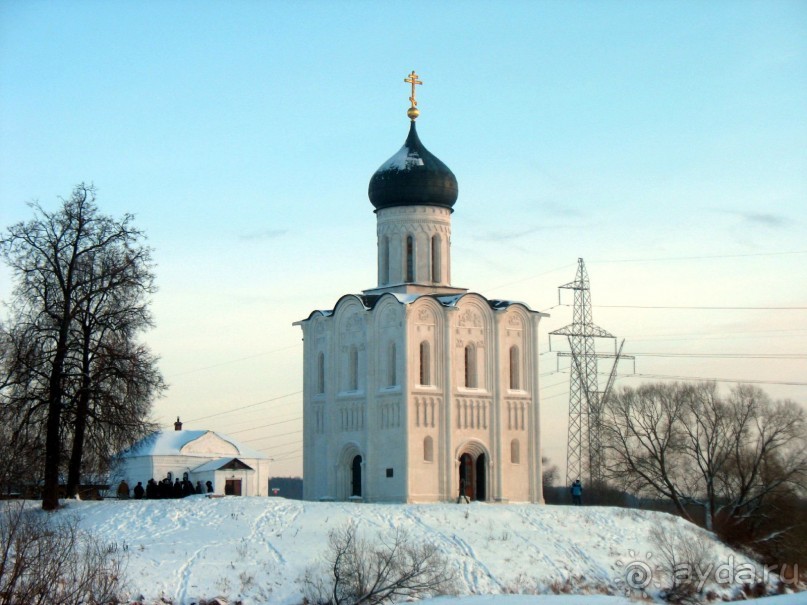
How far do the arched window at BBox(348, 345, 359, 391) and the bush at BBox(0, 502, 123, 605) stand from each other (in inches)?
509

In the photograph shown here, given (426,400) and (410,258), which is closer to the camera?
(426,400)

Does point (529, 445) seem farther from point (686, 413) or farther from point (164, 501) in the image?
point (164, 501)

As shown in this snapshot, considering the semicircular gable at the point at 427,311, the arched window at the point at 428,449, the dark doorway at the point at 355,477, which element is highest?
the semicircular gable at the point at 427,311

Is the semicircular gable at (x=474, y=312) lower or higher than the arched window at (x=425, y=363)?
higher

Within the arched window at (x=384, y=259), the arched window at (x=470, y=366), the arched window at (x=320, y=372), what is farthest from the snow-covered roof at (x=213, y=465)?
the arched window at (x=470, y=366)

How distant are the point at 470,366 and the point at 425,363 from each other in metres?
1.61

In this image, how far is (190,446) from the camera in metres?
56.3

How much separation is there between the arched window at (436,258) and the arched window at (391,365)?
10.1 feet

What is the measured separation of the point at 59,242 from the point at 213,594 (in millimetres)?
10309

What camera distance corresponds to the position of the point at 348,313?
44.1 meters

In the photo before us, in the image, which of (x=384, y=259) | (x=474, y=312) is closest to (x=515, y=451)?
(x=474, y=312)

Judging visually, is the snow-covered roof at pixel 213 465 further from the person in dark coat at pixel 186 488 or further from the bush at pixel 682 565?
the bush at pixel 682 565

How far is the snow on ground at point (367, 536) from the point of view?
3209 centimetres

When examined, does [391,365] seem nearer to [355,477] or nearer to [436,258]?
[355,477]
